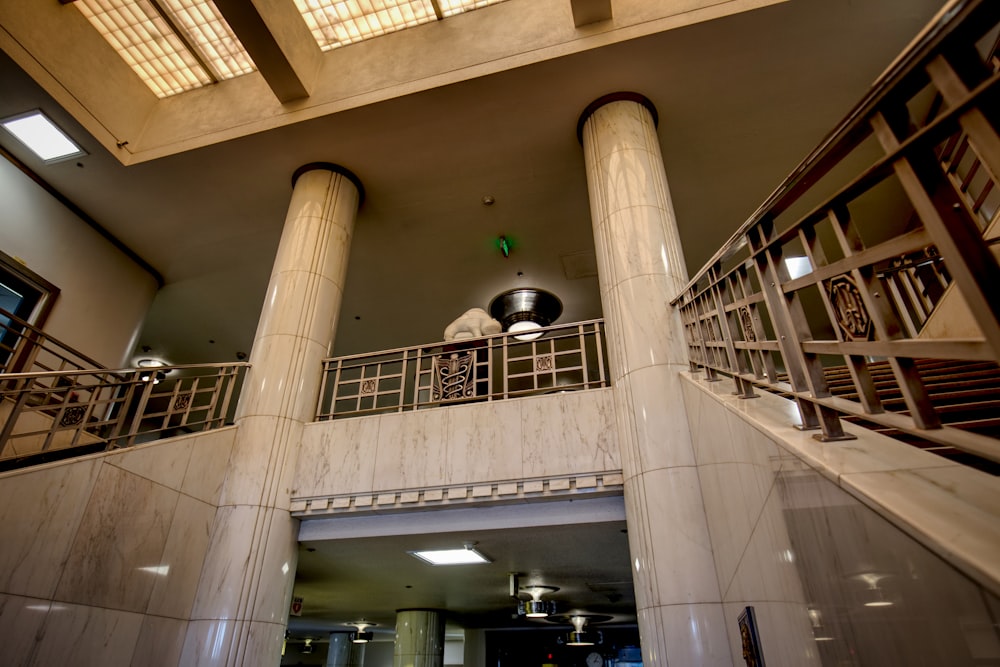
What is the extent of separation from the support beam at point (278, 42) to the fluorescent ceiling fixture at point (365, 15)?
26 cm

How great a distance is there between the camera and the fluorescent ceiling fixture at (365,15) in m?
6.84

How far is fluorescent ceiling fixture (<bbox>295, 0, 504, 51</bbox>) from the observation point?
684 centimetres

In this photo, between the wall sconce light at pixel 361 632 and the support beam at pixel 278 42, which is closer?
the support beam at pixel 278 42

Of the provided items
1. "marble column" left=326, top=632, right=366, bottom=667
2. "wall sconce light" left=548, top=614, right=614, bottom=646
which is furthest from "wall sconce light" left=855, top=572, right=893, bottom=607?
"marble column" left=326, top=632, right=366, bottom=667

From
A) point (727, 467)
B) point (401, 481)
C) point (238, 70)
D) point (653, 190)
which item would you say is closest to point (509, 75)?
point (653, 190)

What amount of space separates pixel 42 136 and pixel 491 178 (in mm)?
5957

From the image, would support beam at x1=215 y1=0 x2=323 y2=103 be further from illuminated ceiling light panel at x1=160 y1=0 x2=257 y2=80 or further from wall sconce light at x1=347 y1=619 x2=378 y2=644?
wall sconce light at x1=347 y1=619 x2=378 y2=644

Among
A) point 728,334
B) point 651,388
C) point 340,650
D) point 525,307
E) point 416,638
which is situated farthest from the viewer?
point 340,650

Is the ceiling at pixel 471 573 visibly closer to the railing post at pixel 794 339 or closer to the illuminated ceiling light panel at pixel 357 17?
the railing post at pixel 794 339

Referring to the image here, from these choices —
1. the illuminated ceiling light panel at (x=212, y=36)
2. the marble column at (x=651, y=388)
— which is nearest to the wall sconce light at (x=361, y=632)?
the marble column at (x=651, y=388)

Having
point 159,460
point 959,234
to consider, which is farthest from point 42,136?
point 959,234

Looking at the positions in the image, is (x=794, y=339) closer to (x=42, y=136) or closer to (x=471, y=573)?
(x=471, y=573)

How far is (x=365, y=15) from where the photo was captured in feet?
23.0

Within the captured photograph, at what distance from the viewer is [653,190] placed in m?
5.56
